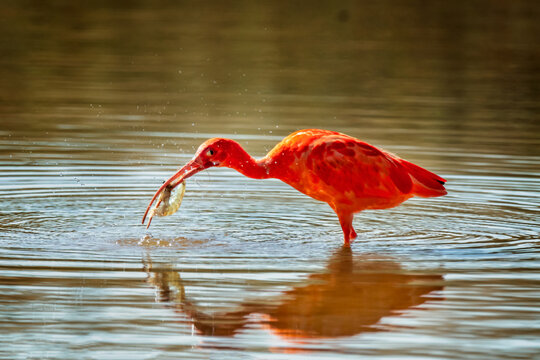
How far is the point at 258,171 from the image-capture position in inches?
397

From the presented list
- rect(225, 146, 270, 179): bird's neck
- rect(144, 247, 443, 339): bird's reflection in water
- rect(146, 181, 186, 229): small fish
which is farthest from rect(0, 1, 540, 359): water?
rect(225, 146, 270, 179): bird's neck

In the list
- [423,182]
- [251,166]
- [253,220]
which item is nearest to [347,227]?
[423,182]

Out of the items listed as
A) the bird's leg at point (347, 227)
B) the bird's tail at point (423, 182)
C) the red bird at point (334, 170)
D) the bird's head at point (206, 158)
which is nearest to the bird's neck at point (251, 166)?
the red bird at point (334, 170)

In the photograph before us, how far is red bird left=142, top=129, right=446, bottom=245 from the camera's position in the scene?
9852 mm

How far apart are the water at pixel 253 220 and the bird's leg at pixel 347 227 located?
10 cm

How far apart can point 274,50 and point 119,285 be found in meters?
20.6

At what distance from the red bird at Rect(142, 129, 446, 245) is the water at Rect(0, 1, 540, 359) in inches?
14.7

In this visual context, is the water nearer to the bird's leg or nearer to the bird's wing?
the bird's leg

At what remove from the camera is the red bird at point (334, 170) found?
32.3ft

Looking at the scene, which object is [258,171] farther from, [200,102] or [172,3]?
[172,3]

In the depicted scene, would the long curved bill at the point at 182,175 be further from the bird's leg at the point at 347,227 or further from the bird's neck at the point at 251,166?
the bird's leg at the point at 347,227

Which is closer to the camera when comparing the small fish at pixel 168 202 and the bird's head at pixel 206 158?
the bird's head at pixel 206 158

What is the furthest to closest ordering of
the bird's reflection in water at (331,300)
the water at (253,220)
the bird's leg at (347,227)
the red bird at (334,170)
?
the bird's leg at (347,227) → the red bird at (334,170) → the bird's reflection in water at (331,300) → the water at (253,220)

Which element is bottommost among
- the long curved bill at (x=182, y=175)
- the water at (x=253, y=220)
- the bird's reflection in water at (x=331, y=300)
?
the bird's reflection in water at (x=331, y=300)
